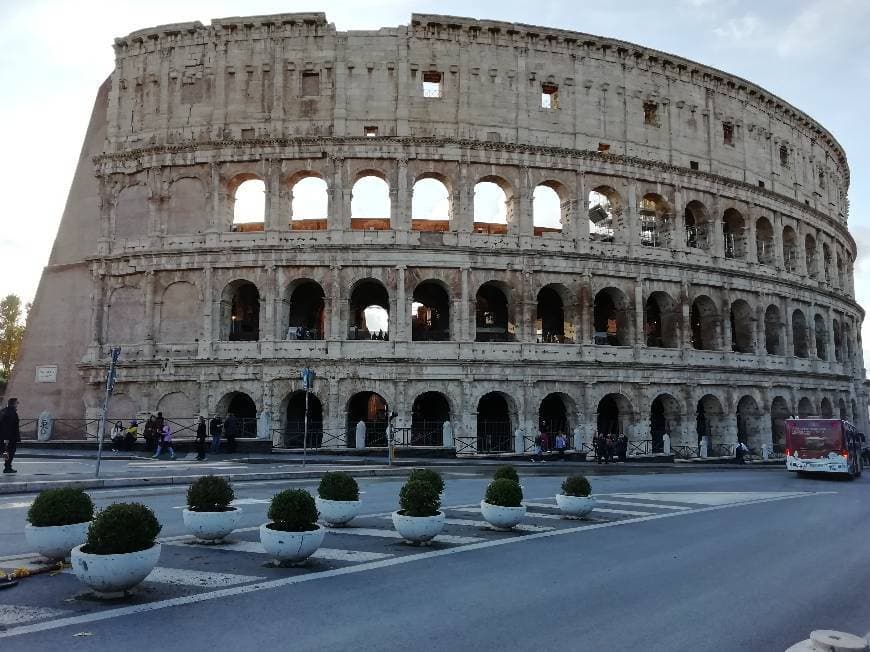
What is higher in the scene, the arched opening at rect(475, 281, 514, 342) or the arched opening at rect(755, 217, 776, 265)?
the arched opening at rect(755, 217, 776, 265)

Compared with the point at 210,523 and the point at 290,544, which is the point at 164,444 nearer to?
the point at 210,523

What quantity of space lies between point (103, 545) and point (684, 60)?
39009 mm

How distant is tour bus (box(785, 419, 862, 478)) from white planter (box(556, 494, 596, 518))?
17.4m

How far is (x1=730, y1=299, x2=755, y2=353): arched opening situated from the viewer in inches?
1459

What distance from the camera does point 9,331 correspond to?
196 ft

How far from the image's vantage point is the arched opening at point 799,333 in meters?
40.1

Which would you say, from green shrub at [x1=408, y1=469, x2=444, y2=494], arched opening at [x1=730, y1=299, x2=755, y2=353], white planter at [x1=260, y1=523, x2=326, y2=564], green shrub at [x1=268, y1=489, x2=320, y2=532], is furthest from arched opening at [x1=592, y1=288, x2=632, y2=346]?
white planter at [x1=260, y1=523, x2=326, y2=564]

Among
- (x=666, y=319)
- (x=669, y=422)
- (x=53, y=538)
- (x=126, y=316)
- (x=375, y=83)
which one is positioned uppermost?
(x=375, y=83)

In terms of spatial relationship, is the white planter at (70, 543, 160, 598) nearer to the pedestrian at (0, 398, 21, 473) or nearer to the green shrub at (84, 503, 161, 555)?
the green shrub at (84, 503, 161, 555)

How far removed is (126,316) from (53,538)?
87.8 feet

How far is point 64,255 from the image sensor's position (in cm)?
3519

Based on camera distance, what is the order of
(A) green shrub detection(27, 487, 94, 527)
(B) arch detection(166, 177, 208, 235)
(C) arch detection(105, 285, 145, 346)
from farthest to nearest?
(B) arch detection(166, 177, 208, 235), (C) arch detection(105, 285, 145, 346), (A) green shrub detection(27, 487, 94, 527)

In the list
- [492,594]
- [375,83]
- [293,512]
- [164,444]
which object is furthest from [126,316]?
[492,594]

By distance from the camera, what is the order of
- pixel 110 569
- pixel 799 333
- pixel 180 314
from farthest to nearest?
pixel 799 333, pixel 180 314, pixel 110 569
